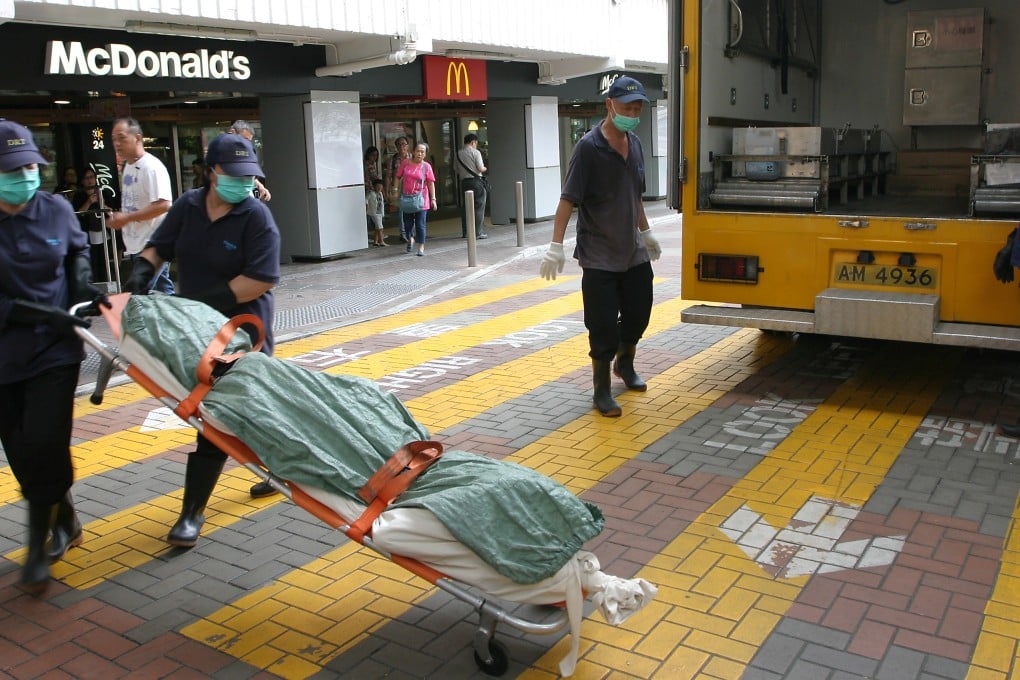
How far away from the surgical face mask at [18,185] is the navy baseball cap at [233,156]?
2.36 feet

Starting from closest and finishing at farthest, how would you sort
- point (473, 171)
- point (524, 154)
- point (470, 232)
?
point (470, 232) < point (473, 171) < point (524, 154)

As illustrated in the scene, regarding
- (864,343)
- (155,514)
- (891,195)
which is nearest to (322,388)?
(155,514)

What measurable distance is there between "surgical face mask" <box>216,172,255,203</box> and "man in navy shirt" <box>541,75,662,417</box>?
7.67 feet

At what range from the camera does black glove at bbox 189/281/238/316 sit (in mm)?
4484

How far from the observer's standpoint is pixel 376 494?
11.3 feet

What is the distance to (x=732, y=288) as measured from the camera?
7023 mm

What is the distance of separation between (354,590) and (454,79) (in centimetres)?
1359

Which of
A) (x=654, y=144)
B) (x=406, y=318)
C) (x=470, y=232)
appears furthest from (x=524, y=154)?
(x=406, y=318)

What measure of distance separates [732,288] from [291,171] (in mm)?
9512

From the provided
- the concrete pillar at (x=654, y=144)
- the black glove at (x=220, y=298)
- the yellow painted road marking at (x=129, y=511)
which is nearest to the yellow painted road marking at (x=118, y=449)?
the yellow painted road marking at (x=129, y=511)

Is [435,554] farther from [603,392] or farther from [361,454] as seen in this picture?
[603,392]

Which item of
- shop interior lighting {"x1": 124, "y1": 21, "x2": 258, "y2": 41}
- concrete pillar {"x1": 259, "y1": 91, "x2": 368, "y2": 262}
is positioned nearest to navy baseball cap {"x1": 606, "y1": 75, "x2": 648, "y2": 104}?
shop interior lighting {"x1": 124, "y1": 21, "x2": 258, "y2": 41}

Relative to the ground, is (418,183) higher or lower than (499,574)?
higher

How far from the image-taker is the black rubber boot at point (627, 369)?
7.03m
